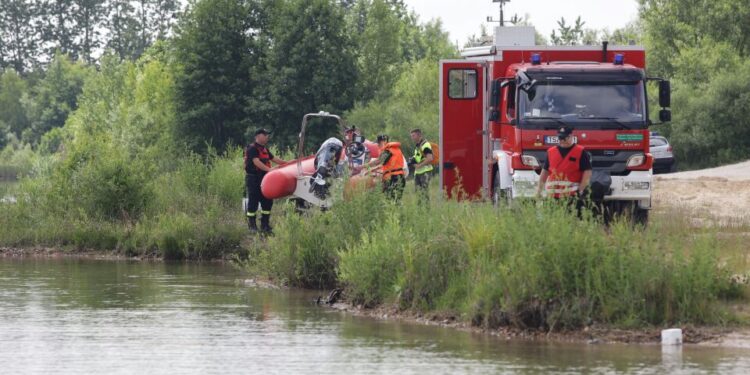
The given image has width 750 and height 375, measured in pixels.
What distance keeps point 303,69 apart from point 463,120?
4091cm

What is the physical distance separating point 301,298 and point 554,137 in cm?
488

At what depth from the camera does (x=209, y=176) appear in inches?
1168

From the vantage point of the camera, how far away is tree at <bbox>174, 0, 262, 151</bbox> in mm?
66562

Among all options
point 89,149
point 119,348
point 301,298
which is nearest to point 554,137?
point 301,298

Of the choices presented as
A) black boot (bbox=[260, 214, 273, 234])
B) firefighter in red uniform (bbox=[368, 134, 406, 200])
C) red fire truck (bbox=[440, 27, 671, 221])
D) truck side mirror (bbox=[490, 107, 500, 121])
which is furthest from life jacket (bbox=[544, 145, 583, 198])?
black boot (bbox=[260, 214, 273, 234])

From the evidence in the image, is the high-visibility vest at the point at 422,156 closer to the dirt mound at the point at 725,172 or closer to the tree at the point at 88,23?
the dirt mound at the point at 725,172

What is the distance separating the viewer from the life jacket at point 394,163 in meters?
23.4

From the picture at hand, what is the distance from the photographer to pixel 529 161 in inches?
847

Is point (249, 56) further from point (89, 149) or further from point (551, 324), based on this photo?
point (551, 324)

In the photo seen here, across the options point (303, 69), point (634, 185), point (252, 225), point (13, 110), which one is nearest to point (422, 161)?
point (252, 225)

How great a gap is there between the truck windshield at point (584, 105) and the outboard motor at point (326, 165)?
4102 millimetres

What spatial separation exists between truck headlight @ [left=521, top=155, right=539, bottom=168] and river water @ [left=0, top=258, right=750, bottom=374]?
13.5 feet

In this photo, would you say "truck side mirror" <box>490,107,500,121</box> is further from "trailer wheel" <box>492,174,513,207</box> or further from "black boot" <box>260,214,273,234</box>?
"black boot" <box>260,214,273,234</box>

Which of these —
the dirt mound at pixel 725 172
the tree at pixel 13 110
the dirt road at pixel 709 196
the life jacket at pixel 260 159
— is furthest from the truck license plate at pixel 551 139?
the tree at pixel 13 110
